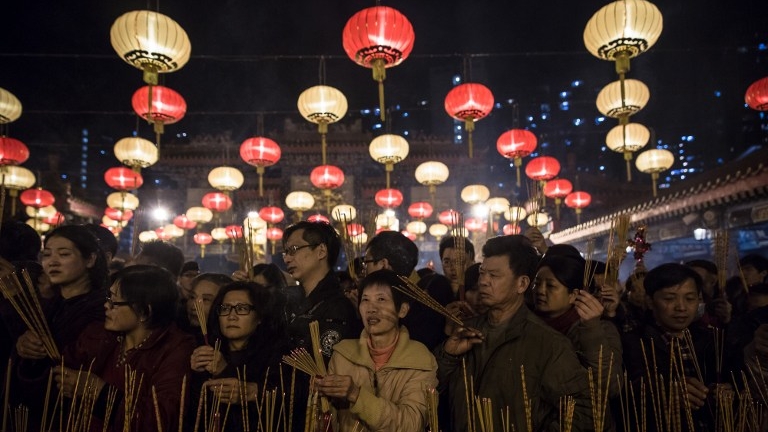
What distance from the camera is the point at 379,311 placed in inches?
65.9

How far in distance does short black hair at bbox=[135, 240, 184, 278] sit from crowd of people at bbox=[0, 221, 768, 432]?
26.5 inches

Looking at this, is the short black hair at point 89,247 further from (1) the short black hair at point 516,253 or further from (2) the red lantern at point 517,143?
(2) the red lantern at point 517,143

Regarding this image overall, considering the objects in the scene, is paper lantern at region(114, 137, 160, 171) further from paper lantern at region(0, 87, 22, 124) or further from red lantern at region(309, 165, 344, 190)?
red lantern at region(309, 165, 344, 190)

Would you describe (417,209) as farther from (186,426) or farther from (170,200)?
(186,426)

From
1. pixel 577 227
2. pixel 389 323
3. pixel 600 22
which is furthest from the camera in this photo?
pixel 577 227

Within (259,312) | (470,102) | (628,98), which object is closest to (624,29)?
(628,98)

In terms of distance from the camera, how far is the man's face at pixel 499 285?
1657mm

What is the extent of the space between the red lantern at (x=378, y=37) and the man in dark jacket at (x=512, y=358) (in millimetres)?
2986

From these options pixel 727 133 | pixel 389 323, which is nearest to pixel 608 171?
pixel 727 133

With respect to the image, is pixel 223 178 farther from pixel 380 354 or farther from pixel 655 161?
pixel 380 354

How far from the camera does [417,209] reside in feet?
36.3

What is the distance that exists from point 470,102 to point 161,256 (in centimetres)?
390

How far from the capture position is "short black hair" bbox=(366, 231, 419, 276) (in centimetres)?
233

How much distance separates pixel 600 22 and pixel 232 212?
11339 mm
